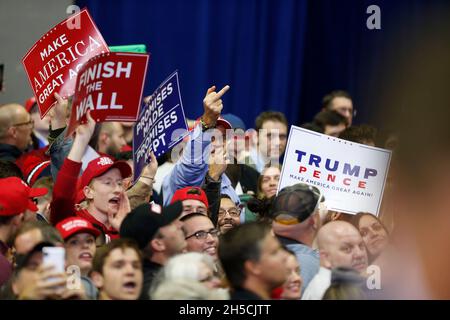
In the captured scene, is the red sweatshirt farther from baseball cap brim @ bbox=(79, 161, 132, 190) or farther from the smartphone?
the smartphone

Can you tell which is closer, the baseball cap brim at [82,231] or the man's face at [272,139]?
the baseball cap brim at [82,231]

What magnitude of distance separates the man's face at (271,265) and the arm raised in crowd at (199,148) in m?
1.81

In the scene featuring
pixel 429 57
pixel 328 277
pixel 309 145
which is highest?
pixel 429 57

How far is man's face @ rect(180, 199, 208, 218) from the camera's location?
6.71 meters

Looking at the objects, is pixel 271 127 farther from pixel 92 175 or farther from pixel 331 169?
pixel 92 175

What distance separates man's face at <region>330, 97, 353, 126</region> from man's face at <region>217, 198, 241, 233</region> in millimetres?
3057

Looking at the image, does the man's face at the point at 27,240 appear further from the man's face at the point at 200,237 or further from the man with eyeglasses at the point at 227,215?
the man with eyeglasses at the point at 227,215

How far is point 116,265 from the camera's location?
5.42m

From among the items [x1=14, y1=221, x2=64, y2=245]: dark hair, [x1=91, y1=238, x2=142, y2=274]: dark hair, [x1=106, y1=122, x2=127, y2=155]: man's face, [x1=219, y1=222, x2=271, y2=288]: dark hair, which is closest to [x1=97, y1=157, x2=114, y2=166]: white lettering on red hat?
[x1=14, y1=221, x2=64, y2=245]: dark hair

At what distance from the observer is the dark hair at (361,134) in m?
8.27

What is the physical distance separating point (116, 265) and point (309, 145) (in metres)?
2.25

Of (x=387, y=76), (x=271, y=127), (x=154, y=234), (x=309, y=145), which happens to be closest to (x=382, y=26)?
(x=387, y=76)

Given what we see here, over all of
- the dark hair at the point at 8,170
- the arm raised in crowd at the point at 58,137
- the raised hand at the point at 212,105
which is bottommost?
the dark hair at the point at 8,170

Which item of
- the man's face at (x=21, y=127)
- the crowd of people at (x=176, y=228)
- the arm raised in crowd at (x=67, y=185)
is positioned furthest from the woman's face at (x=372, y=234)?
the man's face at (x=21, y=127)
